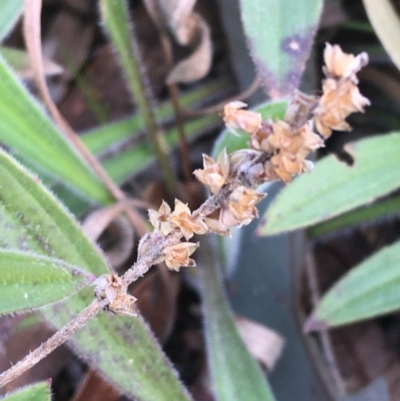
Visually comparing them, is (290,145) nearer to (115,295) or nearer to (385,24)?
(115,295)

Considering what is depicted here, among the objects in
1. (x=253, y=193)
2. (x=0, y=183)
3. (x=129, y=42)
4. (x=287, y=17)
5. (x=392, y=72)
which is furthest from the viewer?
(x=392, y=72)

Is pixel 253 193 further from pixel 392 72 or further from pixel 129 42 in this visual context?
pixel 392 72

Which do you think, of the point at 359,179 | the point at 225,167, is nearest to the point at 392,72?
the point at 359,179

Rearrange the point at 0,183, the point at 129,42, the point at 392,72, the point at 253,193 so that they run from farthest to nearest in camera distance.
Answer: the point at 392,72 → the point at 129,42 → the point at 0,183 → the point at 253,193

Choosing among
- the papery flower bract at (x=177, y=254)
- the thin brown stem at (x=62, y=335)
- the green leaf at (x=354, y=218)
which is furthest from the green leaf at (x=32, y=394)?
the green leaf at (x=354, y=218)

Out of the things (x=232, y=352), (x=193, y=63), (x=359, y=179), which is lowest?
(x=232, y=352)

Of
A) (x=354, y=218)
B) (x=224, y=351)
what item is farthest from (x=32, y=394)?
(x=354, y=218)

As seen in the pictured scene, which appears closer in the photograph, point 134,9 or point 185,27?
point 185,27
